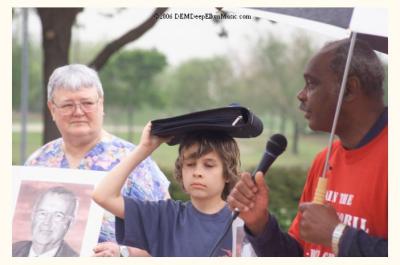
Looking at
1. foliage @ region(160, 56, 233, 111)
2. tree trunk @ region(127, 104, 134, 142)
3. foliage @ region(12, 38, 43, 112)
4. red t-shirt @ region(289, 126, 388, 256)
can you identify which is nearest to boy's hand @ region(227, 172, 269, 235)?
red t-shirt @ region(289, 126, 388, 256)

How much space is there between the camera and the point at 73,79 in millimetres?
3574

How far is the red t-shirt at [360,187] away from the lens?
8.13 ft

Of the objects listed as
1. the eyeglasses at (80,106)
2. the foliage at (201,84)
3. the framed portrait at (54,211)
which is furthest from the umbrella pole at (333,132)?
the foliage at (201,84)

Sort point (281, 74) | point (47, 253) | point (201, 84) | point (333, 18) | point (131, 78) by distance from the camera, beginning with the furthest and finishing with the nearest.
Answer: point (131, 78), point (281, 74), point (201, 84), point (47, 253), point (333, 18)

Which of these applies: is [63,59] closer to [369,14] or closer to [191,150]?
[191,150]

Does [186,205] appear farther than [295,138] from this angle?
No

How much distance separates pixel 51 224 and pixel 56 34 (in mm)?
2167

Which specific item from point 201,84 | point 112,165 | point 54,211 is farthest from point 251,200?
point 201,84

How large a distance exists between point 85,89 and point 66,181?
46 centimetres

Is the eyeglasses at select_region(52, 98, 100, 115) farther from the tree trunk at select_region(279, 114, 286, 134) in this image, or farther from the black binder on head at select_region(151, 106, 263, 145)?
the tree trunk at select_region(279, 114, 286, 134)

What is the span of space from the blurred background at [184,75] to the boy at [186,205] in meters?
1.76

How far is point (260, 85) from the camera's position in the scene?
6.07 metres

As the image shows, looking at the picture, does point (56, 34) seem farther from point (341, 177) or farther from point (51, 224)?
point (341, 177)
